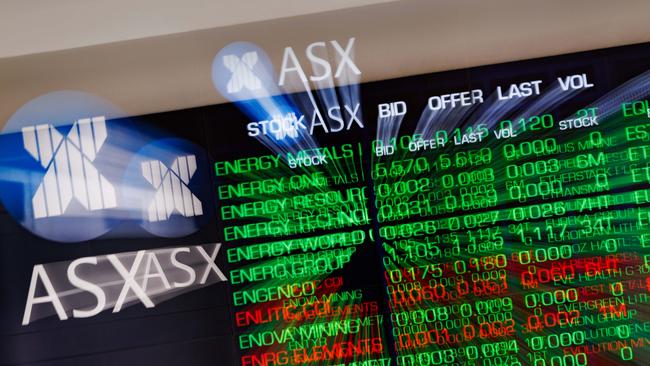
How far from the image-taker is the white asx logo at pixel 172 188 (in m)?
1.80

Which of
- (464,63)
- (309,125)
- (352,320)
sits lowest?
(352,320)

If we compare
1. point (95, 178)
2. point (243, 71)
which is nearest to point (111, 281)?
point (95, 178)

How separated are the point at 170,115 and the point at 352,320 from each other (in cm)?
88

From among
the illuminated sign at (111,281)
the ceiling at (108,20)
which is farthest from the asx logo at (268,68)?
the illuminated sign at (111,281)

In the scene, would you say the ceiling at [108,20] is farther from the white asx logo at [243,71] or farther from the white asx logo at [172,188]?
the white asx logo at [172,188]

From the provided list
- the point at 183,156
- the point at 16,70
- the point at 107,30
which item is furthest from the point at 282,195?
the point at 16,70

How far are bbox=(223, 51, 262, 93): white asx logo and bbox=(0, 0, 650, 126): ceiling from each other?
5 cm

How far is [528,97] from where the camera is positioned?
5.93 feet

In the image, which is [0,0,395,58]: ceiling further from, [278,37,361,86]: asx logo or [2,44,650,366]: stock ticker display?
[2,44,650,366]: stock ticker display

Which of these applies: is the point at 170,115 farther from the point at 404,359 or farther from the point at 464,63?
the point at 404,359

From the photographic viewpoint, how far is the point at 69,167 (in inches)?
71.4

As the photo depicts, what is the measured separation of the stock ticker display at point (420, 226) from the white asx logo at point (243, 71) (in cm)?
7

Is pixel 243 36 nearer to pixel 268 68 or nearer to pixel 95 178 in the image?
pixel 268 68

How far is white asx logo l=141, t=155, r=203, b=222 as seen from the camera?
1.80 m
